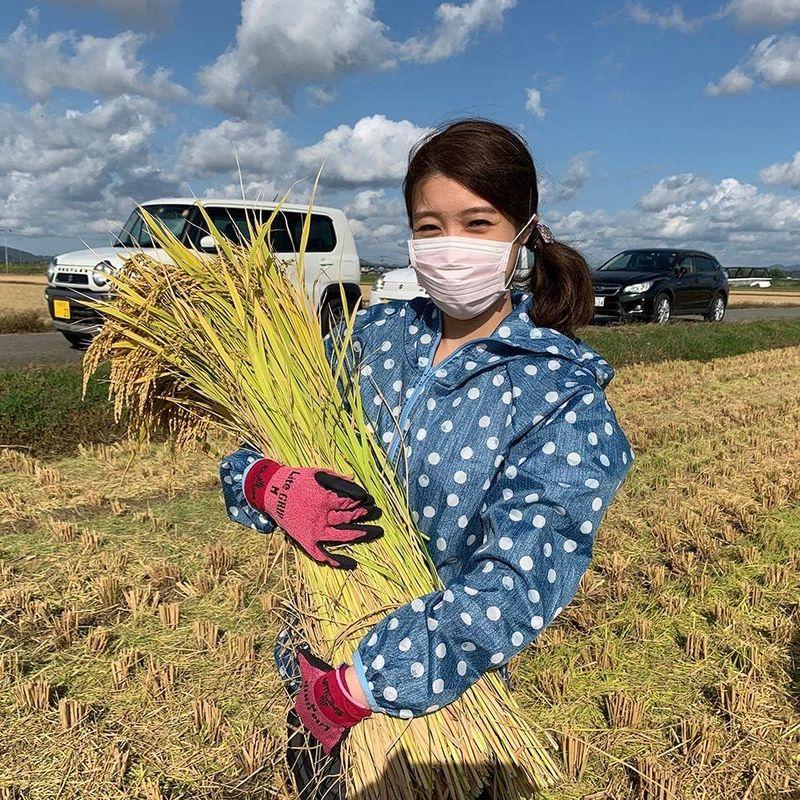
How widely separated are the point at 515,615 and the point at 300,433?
59 cm

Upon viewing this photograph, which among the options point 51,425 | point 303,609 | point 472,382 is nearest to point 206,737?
point 303,609

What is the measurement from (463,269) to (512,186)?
0.17 m

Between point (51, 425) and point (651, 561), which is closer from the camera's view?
point (651, 561)

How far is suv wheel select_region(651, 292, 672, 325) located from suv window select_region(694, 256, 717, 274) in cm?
147

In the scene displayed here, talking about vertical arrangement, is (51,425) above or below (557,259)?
below

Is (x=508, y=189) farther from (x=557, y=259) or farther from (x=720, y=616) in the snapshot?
(x=720, y=616)

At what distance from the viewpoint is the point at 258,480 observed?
4.54 feet

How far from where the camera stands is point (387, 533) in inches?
54.2

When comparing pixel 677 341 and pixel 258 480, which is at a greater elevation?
pixel 258 480

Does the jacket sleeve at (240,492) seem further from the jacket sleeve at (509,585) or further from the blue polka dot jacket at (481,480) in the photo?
the jacket sleeve at (509,585)

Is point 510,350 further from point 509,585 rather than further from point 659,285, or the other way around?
point 659,285

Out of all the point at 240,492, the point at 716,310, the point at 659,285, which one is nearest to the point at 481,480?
the point at 240,492

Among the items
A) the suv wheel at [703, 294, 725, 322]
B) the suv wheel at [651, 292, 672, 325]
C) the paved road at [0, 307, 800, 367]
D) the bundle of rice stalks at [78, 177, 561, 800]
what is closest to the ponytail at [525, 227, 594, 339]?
the bundle of rice stalks at [78, 177, 561, 800]

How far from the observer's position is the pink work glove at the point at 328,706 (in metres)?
1.11
